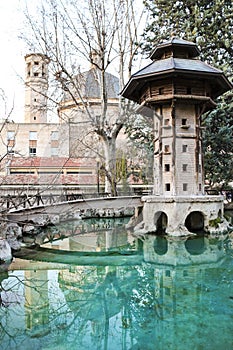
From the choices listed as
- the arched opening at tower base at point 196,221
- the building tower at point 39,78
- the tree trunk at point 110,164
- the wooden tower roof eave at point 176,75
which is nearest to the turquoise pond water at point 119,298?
the arched opening at tower base at point 196,221

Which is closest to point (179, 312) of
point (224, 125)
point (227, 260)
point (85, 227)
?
point (227, 260)

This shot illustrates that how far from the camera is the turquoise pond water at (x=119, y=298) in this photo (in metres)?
3.61

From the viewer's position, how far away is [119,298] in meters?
4.96

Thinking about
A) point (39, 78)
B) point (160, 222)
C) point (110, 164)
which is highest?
point (39, 78)

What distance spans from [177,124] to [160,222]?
134 inches

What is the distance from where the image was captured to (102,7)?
14.4 meters

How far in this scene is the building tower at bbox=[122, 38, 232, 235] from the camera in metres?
10.3

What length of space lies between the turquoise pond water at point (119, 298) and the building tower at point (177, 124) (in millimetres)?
1668

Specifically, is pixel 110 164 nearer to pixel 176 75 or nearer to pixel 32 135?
pixel 176 75

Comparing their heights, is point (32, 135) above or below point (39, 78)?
→ below

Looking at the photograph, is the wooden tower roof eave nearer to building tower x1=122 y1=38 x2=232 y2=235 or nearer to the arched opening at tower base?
building tower x1=122 y1=38 x2=232 y2=235

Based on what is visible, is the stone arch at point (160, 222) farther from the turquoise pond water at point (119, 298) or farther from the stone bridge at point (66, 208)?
the turquoise pond water at point (119, 298)

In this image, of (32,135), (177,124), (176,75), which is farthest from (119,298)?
(32,135)

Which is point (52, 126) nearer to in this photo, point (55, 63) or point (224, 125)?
point (55, 63)
